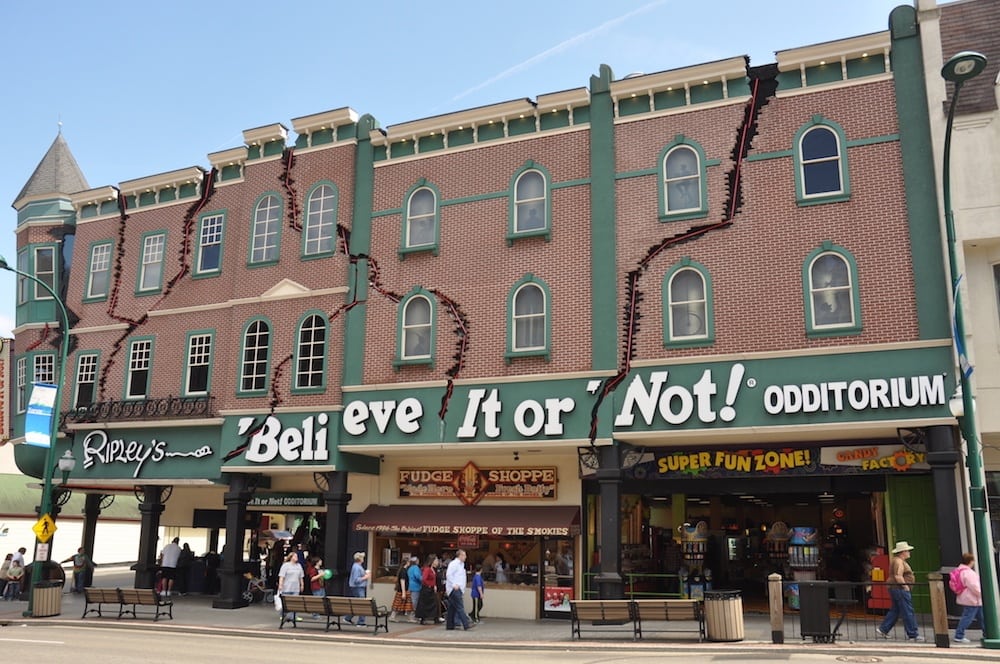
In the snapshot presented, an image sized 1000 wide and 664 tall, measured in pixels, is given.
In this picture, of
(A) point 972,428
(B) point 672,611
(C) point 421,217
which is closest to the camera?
(A) point 972,428

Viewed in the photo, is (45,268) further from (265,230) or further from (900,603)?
(900,603)

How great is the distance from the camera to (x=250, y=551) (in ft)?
102

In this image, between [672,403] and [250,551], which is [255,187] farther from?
[672,403]

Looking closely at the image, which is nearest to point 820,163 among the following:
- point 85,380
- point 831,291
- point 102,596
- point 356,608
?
point 831,291

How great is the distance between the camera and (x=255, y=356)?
25.9 m

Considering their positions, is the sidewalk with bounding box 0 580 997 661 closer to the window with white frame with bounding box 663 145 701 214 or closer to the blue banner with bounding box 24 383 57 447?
the blue banner with bounding box 24 383 57 447

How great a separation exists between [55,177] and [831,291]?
2660 cm

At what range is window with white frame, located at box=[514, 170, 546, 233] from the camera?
23.2 metres

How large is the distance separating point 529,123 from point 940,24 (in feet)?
32.4

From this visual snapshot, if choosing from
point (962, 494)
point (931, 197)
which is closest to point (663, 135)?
point (931, 197)

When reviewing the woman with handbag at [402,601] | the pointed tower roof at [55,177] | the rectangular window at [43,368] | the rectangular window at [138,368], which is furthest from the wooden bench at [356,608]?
the pointed tower roof at [55,177]

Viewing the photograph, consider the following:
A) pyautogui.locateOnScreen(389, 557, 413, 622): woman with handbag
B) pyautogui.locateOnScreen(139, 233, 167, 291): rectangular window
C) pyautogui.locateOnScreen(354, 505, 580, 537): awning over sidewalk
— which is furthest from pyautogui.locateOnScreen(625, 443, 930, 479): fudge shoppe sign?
pyautogui.locateOnScreen(139, 233, 167, 291): rectangular window

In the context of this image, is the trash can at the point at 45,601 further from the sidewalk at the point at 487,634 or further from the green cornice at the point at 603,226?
the green cornice at the point at 603,226

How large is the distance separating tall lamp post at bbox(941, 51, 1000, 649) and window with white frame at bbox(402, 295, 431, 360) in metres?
12.6
